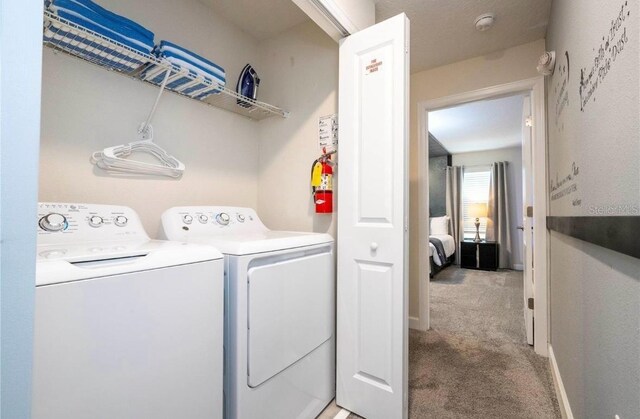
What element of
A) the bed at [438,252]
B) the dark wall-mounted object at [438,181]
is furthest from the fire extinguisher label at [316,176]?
the dark wall-mounted object at [438,181]

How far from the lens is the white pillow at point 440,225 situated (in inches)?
229

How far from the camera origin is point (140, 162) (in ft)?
4.76

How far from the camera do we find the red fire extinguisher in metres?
1.65

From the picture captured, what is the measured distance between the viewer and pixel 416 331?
2518 mm

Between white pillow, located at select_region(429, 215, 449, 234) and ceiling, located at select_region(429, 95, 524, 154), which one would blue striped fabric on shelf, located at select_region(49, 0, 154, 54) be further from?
white pillow, located at select_region(429, 215, 449, 234)

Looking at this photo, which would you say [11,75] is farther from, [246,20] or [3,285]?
[246,20]

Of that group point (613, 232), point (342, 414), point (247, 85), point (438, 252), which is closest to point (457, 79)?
point (247, 85)

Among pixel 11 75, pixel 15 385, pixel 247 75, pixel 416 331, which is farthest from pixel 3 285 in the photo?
pixel 416 331

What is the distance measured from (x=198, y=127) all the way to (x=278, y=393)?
1.50m

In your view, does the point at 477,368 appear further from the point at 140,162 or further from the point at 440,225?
the point at 440,225

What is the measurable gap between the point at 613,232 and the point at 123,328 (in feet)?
4.28

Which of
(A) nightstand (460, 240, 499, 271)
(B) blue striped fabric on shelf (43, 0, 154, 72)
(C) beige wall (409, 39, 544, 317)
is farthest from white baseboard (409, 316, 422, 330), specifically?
(A) nightstand (460, 240, 499, 271)

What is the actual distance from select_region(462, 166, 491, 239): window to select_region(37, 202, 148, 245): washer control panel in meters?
6.09

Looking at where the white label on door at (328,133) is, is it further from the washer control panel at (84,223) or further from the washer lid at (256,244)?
the washer control panel at (84,223)
